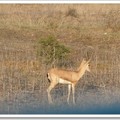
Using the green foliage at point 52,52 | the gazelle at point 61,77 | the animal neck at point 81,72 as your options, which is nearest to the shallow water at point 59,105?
the gazelle at point 61,77

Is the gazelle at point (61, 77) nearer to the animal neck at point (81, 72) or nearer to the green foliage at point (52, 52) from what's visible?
the animal neck at point (81, 72)

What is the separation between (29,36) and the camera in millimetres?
9945

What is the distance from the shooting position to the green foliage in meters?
8.35

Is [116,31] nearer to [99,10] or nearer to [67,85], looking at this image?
[99,10]

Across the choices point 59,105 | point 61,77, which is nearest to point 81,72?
point 61,77

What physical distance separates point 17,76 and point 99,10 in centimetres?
266

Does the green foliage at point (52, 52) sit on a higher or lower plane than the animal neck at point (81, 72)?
higher

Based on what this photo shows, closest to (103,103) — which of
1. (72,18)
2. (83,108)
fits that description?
(83,108)

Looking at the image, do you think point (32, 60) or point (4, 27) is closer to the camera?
point (32, 60)

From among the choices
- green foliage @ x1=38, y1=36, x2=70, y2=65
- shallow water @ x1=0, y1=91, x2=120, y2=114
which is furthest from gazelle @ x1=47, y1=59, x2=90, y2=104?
green foliage @ x1=38, y1=36, x2=70, y2=65

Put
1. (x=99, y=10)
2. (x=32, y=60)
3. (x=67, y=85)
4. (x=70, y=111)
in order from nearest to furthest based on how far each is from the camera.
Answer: (x=70, y=111) → (x=67, y=85) → (x=32, y=60) → (x=99, y=10)

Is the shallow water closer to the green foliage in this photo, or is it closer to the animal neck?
the animal neck

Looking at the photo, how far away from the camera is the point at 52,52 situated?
8.34 metres

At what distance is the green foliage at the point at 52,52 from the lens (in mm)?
8352
